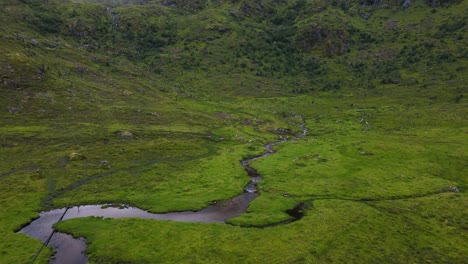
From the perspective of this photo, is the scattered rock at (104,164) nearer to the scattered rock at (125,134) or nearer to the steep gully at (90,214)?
the steep gully at (90,214)

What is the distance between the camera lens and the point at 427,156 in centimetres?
11894

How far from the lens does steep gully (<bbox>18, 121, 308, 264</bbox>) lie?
6169cm

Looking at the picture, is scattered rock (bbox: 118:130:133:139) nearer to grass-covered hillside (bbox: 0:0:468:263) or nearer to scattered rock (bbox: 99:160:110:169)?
grass-covered hillside (bbox: 0:0:468:263)

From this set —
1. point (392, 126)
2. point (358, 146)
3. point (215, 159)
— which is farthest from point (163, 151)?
point (392, 126)

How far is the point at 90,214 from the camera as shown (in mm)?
77188

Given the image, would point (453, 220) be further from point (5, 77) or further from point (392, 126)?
point (5, 77)

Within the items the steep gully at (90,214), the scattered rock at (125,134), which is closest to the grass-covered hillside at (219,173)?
the scattered rock at (125,134)

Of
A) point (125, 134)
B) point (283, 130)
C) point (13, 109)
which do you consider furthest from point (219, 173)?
point (13, 109)

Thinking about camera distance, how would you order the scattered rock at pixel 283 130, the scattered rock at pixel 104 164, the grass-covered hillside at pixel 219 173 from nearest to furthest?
1. the grass-covered hillside at pixel 219 173
2. the scattered rock at pixel 104 164
3. the scattered rock at pixel 283 130

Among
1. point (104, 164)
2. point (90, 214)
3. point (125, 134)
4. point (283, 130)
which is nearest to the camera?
point (90, 214)

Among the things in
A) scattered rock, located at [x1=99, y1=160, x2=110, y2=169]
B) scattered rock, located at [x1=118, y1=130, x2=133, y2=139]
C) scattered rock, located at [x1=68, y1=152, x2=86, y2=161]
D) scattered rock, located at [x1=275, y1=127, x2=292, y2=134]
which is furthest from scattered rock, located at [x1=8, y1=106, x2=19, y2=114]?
scattered rock, located at [x1=275, y1=127, x2=292, y2=134]

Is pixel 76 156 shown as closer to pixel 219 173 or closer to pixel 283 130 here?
pixel 219 173

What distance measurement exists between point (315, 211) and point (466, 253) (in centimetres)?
2930

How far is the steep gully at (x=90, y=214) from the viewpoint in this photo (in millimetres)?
61688
